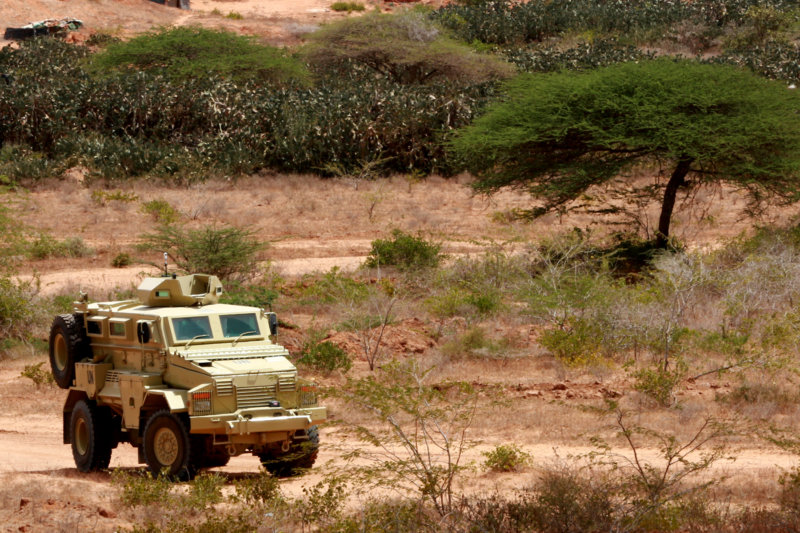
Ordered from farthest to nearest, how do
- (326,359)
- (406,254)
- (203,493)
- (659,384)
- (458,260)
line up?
(406,254)
(458,260)
(326,359)
(659,384)
(203,493)

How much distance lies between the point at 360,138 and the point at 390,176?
152 centimetres

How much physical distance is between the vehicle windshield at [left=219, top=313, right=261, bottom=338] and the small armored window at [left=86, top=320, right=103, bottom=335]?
1.32 metres

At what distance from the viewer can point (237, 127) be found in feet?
121

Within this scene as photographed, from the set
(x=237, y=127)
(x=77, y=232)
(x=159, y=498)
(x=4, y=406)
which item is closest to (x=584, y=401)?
(x=159, y=498)

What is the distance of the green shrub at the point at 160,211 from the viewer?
27.8m

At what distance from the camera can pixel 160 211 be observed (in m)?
28.3

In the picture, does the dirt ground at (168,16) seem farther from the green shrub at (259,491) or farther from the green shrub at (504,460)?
the green shrub at (259,491)

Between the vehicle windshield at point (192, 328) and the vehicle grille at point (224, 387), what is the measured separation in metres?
0.85

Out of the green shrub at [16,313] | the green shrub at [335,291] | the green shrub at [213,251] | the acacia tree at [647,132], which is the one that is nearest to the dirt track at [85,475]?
the green shrub at [16,313]

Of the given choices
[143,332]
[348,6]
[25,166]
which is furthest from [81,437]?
[348,6]

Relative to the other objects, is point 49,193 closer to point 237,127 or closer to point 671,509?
point 237,127

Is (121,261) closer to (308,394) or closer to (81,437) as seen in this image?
(81,437)

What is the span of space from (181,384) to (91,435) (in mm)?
1359

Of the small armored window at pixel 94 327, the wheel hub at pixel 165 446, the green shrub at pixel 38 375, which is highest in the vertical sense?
the small armored window at pixel 94 327
